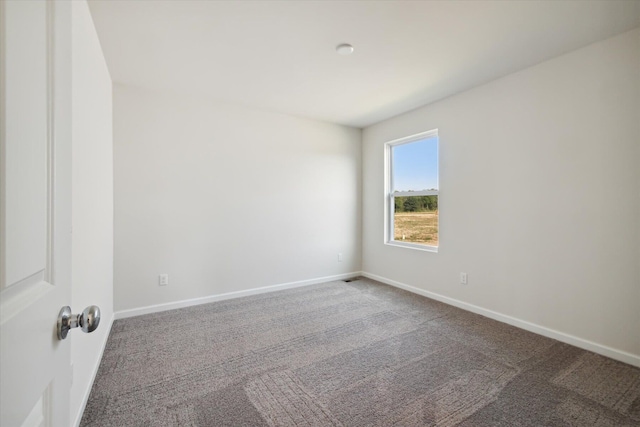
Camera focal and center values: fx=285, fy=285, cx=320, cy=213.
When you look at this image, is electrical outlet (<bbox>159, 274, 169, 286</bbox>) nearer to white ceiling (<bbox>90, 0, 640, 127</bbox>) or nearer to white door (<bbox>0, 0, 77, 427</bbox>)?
white ceiling (<bbox>90, 0, 640, 127</bbox>)

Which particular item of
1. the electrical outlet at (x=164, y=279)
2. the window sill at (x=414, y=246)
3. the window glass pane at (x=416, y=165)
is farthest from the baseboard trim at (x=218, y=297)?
the window glass pane at (x=416, y=165)

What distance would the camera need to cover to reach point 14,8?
0.46 m

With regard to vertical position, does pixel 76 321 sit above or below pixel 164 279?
above

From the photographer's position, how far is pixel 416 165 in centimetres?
385

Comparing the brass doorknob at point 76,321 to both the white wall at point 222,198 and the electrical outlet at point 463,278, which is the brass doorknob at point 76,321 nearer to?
the white wall at point 222,198

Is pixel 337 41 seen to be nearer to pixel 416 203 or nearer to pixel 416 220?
pixel 416 203

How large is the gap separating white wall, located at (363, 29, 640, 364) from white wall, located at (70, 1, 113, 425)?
3299 mm

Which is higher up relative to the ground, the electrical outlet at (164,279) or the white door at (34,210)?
the white door at (34,210)

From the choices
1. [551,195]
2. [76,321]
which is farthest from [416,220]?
[76,321]

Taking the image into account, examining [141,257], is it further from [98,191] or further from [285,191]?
[285,191]

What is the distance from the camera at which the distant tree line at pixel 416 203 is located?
360cm

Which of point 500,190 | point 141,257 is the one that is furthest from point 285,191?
point 500,190

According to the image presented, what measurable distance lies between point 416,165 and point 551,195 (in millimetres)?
1621

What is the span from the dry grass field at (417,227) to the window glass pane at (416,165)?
1.18 feet
